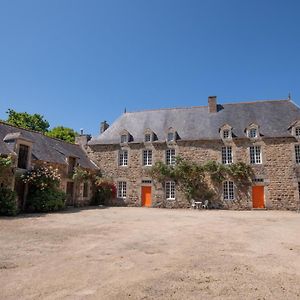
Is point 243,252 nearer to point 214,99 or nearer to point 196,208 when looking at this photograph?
point 196,208

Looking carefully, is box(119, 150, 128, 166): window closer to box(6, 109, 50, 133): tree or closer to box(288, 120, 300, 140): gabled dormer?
box(288, 120, 300, 140): gabled dormer

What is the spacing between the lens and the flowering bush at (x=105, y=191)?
2100cm

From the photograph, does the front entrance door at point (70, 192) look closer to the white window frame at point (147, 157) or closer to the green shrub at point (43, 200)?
the green shrub at point (43, 200)

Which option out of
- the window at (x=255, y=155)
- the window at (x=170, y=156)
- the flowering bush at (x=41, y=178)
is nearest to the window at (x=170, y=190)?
the window at (x=170, y=156)

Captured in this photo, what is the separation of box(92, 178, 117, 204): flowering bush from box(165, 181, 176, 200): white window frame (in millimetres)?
4091

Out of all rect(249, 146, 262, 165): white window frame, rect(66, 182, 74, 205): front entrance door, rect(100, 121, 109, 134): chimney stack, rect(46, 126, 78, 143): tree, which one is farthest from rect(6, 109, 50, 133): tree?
rect(249, 146, 262, 165): white window frame

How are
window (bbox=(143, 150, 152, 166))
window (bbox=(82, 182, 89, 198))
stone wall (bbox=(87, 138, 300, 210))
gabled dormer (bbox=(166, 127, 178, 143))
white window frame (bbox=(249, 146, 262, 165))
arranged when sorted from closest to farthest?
stone wall (bbox=(87, 138, 300, 210)) < white window frame (bbox=(249, 146, 262, 165)) < window (bbox=(82, 182, 89, 198)) < gabled dormer (bbox=(166, 127, 178, 143)) < window (bbox=(143, 150, 152, 166))

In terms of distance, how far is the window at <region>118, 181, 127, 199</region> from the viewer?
21016mm

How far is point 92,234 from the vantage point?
828 cm

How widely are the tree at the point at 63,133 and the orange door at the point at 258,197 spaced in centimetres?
2299

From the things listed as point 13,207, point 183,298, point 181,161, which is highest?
point 181,161

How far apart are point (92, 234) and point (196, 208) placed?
11670 mm

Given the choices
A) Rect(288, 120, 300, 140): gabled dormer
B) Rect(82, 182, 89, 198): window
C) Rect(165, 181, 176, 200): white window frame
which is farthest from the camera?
Rect(82, 182, 89, 198): window

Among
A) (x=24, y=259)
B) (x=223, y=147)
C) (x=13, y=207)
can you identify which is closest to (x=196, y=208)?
(x=223, y=147)
